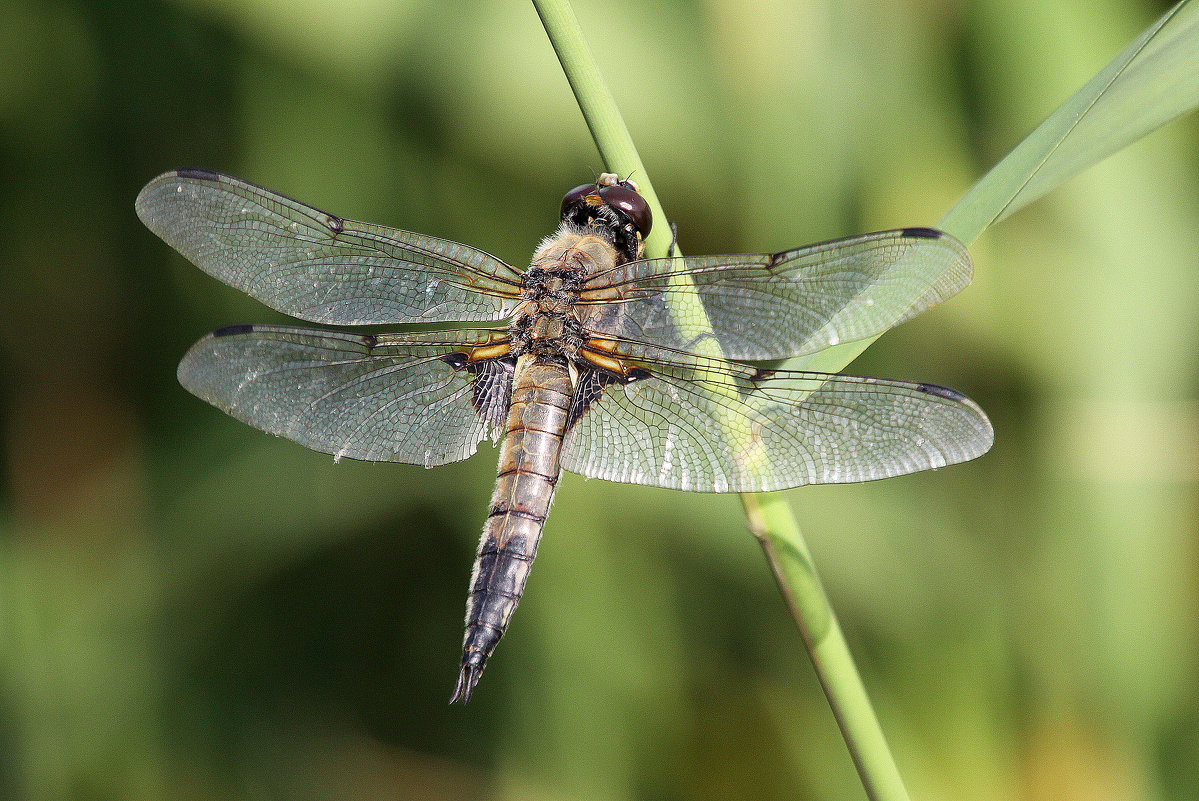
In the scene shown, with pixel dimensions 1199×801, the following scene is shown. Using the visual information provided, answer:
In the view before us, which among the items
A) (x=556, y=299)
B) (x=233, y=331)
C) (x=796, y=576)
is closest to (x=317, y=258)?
(x=233, y=331)

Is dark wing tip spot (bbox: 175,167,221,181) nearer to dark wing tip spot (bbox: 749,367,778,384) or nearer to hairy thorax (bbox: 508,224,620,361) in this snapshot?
hairy thorax (bbox: 508,224,620,361)

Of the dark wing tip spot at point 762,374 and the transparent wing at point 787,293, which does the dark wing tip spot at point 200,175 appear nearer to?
the transparent wing at point 787,293

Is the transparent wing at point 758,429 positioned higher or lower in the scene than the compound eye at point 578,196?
lower

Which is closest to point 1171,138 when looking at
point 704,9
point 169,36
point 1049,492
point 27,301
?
point 1049,492

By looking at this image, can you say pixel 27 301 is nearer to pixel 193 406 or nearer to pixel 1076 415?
pixel 193 406

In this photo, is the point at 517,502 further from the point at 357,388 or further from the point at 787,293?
the point at 787,293

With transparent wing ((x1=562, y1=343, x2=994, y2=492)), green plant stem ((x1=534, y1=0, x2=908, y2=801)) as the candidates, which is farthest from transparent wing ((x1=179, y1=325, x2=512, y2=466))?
green plant stem ((x1=534, y1=0, x2=908, y2=801))

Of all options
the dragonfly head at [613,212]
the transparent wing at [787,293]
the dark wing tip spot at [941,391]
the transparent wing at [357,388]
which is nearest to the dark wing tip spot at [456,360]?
the transparent wing at [357,388]

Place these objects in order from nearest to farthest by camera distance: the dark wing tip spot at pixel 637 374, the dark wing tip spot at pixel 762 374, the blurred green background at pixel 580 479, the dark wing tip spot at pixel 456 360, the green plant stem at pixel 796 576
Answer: the green plant stem at pixel 796 576, the dark wing tip spot at pixel 762 374, the dark wing tip spot at pixel 637 374, the dark wing tip spot at pixel 456 360, the blurred green background at pixel 580 479
